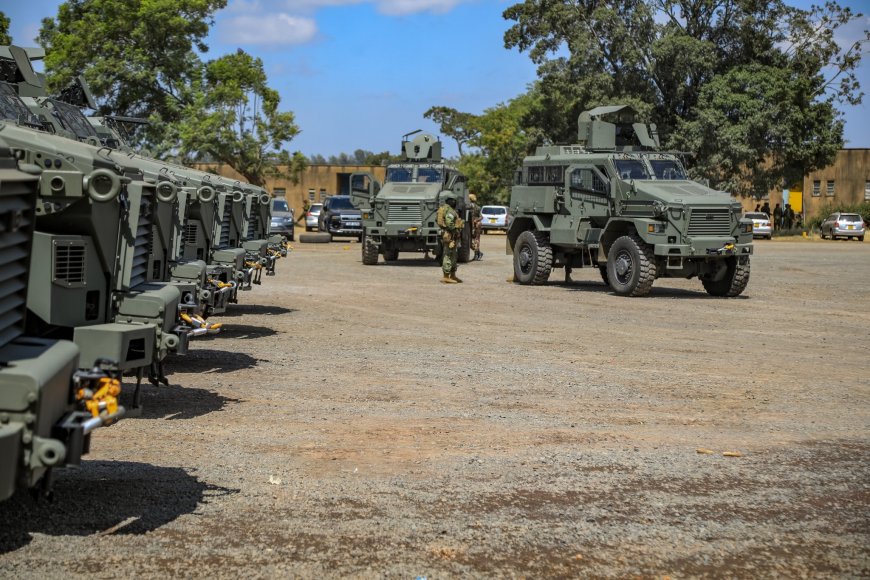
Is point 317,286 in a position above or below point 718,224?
below

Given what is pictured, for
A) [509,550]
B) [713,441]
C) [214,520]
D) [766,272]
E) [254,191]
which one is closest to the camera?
[509,550]

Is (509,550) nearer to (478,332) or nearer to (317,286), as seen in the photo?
(478,332)

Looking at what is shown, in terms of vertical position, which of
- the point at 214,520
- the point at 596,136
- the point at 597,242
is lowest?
the point at 214,520

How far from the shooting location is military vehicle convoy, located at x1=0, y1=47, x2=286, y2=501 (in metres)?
4.36

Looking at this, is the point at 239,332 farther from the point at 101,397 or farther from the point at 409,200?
the point at 409,200

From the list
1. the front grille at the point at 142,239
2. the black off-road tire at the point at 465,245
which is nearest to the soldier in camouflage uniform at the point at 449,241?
the black off-road tire at the point at 465,245

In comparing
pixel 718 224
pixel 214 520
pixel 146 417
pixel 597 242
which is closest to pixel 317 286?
pixel 597 242

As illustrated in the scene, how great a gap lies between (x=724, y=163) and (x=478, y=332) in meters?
34.4

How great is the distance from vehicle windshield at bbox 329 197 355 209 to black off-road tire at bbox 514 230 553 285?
69.9 feet

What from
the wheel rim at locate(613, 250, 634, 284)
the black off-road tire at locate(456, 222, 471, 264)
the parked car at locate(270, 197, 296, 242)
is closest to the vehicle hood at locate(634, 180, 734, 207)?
the wheel rim at locate(613, 250, 634, 284)

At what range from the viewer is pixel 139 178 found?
7.76 metres

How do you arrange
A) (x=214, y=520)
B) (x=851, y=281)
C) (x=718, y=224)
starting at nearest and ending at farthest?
(x=214, y=520)
(x=718, y=224)
(x=851, y=281)

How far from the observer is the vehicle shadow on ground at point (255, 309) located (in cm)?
1546

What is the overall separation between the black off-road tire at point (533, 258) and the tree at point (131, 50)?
2289 centimetres
